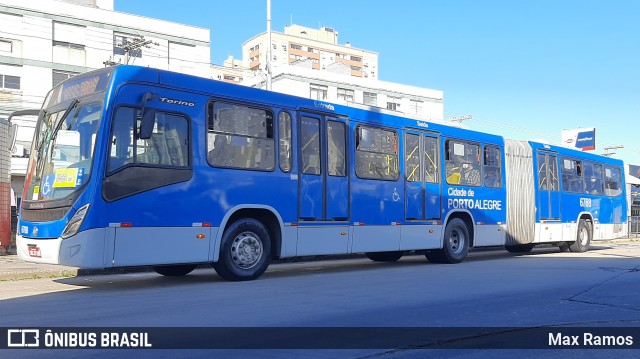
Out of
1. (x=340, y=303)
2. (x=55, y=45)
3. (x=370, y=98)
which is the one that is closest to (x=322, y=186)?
(x=340, y=303)

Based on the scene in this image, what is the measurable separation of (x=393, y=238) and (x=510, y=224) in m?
5.18

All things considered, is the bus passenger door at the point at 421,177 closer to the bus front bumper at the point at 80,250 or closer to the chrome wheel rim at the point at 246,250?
the chrome wheel rim at the point at 246,250

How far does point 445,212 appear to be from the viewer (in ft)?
51.2

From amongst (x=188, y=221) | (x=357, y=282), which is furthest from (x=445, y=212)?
(x=188, y=221)

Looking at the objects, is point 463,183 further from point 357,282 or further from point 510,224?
point 357,282

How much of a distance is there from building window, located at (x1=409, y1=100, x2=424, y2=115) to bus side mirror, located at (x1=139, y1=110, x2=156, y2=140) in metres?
50.6

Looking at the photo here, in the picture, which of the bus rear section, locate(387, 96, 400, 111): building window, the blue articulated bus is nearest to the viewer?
the blue articulated bus

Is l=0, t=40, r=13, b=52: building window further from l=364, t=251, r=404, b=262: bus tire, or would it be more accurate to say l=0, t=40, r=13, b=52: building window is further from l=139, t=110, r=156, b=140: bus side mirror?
l=139, t=110, r=156, b=140: bus side mirror

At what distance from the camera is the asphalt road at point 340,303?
6.89 metres

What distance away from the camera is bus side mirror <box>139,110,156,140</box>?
9492 mm

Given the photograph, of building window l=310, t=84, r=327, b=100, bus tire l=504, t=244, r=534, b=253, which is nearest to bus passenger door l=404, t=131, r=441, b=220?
bus tire l=504, t=244, r=534, b=253

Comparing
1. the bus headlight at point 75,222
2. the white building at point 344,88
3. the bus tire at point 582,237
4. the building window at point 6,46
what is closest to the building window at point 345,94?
the white building at point 344,88

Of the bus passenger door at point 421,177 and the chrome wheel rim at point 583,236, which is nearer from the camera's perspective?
the bus passenger door at point 421,177

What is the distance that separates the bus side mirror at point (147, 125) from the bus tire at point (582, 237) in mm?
15916
